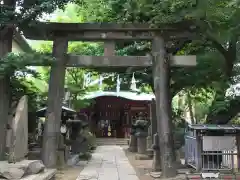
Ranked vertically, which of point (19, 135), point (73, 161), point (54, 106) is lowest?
point (73, 161)

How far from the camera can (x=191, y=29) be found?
10852 mm

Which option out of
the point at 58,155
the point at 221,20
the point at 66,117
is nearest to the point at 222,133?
the point at 221,20

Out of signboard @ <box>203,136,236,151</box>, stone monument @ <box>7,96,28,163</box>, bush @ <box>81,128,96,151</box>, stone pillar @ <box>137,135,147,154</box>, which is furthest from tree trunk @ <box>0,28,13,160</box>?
stone pillar @ <box>137,135,147,154</box>

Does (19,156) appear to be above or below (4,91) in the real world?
below

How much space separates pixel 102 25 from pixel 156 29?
72.7 inches

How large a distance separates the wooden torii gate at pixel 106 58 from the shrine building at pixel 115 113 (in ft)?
62.6

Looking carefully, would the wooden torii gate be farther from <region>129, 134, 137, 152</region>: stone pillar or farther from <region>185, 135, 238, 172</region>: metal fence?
<region>129, 134, 137, 152</region>: stone pillar

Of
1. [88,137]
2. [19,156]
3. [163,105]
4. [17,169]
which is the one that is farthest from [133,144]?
[17,169]

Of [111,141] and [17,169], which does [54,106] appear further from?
[111,141]

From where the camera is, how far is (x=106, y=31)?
37.3 feet

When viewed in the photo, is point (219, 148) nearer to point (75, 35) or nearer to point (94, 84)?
point (75, 35)

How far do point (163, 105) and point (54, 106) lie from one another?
362cm

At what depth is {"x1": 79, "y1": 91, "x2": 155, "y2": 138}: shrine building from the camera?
30.6 metres

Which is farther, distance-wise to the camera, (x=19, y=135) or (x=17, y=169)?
(x=19, y=135)
